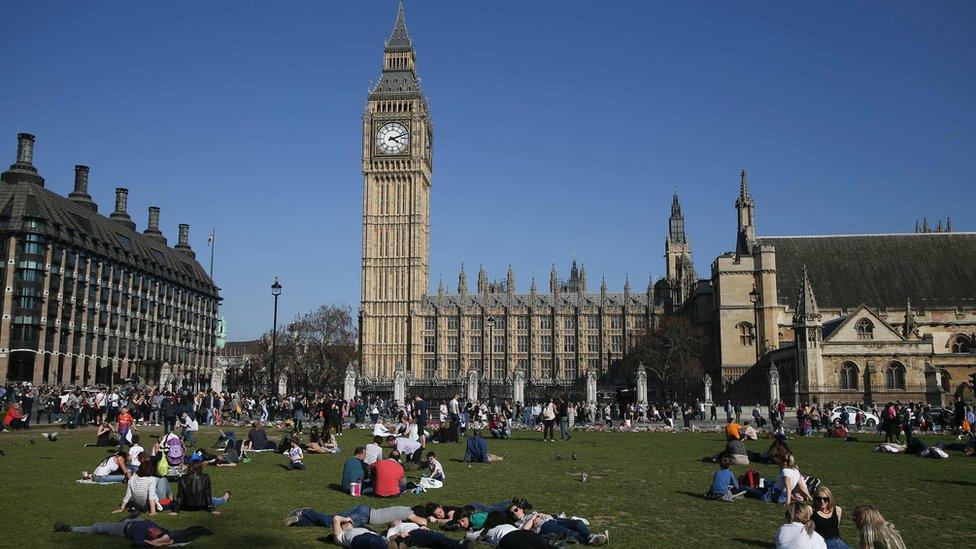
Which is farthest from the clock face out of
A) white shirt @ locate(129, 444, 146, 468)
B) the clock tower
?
white shirt @ locate(129, 444, 146, 468)

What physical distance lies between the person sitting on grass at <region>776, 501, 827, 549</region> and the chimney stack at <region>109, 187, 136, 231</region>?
337 feet

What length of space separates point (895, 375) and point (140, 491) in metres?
50.1

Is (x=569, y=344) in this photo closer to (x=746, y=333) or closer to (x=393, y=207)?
(x=393, y=207)

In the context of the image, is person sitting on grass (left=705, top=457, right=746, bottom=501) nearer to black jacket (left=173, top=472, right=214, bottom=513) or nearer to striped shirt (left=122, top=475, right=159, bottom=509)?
black jacket (left=173, top=472, right=214, bottom=513)

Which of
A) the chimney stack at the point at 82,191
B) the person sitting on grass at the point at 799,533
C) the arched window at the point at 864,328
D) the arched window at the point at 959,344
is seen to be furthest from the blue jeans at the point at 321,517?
the chimney stack at the point at 82,191

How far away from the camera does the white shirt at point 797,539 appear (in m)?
9.02

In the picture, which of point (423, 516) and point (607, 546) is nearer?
point (607, 546)

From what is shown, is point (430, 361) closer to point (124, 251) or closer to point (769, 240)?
point (124, 251)

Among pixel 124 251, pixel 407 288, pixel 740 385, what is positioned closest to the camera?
pixel 740 385

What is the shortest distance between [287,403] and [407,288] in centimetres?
6129

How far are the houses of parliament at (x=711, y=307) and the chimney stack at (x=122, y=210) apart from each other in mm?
28918

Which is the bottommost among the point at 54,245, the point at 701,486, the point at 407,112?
the point at 701,486

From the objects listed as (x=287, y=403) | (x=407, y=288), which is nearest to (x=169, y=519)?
(x=287, y=403)

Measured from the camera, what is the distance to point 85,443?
24719 millimetres
